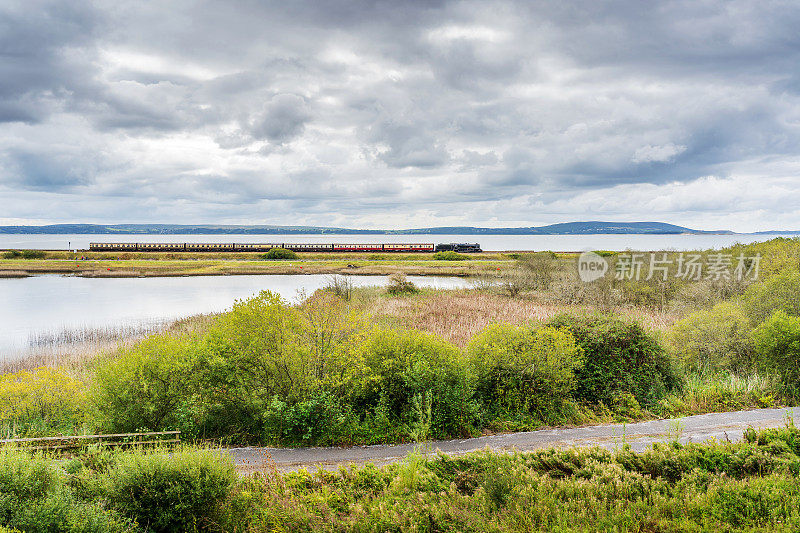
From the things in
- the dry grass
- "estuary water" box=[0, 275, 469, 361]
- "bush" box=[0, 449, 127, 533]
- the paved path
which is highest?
"bush" box=[0, 449, 127, 533]

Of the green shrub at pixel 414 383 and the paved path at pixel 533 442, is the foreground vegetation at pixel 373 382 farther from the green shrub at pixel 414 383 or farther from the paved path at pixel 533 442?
the paved path at pixel 533 442

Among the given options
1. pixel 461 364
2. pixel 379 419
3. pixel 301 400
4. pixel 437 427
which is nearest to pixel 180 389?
pixel 301 400

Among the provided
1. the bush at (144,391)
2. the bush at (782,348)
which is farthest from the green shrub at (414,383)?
the bush at (782,348)

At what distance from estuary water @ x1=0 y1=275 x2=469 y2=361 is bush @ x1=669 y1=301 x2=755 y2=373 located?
1441 centimetres

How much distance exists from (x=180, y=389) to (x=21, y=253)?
96.1 metres

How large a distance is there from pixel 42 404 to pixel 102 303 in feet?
102

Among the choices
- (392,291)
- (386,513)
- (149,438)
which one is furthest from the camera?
(392,291)

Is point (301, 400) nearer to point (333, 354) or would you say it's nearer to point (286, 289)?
point (333, 354)

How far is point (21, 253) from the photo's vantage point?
82312 mm

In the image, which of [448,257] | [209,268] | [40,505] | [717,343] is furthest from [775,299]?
[448,257]

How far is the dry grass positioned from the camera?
19062 millimetres

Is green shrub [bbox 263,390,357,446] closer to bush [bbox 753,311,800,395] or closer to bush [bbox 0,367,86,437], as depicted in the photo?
bush [bbox 0,367,86,437]

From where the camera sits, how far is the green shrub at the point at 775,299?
587 inches

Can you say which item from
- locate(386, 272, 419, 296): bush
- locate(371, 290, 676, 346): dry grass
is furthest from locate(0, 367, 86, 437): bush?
locate(386, 272, 419, 296): bush
